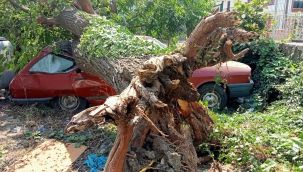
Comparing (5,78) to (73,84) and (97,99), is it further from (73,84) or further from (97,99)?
(97,99)

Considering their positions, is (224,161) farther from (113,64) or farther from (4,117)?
(4,117)

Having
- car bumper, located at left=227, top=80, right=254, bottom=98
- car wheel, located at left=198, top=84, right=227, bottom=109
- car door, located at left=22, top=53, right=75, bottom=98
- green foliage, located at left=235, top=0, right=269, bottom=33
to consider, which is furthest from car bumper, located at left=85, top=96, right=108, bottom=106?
green foliage, located at left=235, top=0, right=269, bottom=33

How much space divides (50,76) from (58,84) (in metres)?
0.29

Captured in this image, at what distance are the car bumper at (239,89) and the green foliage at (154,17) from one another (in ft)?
8.13

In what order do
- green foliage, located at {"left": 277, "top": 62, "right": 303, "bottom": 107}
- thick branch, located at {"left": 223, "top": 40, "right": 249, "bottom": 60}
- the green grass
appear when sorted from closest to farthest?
the green grass → thick branch, located at {"left": 223, "top": 40, "right": 249, "bottom": 60} → green foliage, located at {"left": 277, "top": 62, "right": 303, "bottom": 107}

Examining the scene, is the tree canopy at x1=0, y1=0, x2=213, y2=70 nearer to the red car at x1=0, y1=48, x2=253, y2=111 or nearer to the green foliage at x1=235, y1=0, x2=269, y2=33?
the red car at x1=0, y1=48, x2=253, y2=111

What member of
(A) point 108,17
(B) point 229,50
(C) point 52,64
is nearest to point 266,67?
(A) point 108,17

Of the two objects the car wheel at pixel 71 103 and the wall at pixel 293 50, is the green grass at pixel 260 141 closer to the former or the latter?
the wall at pixel 293 50

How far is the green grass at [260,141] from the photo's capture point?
5.03m

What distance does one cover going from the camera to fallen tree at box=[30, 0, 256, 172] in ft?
13.6

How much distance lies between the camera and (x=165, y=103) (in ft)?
17.3

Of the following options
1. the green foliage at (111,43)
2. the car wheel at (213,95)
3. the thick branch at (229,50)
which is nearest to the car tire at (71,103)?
the green foliage at (111,43)

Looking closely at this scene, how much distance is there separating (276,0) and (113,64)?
1605 cm

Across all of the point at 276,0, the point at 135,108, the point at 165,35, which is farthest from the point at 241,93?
the point at 276,0
